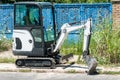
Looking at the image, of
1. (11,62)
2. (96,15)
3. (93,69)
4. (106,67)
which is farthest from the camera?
(96,15)

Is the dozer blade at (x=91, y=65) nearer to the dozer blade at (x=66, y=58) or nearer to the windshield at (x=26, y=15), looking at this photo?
the dozer blade at (x=66, y=58)

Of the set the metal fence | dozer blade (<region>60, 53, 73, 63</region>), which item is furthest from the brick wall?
dozer blade (<region>60, 53, 73, 63</region>)

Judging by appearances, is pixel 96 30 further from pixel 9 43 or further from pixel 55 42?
pixel 9 43

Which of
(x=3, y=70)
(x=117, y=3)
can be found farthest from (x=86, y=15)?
(x=3, y=70)

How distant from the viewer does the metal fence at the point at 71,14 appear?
20609 millimetres

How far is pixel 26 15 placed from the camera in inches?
595

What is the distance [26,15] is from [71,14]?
6413 mm

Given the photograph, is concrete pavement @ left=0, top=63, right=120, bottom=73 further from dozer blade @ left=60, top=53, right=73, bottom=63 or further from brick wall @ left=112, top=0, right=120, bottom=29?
brick wall @ left=112, top=0, right=120, bottom=29

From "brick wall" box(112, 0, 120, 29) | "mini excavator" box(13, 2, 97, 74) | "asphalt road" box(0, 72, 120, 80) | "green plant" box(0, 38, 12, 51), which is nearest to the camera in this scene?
"asphalt road" box(0, 72, 120, 80)

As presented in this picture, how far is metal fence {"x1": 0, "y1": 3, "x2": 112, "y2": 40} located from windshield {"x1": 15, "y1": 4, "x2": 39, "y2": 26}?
535cm

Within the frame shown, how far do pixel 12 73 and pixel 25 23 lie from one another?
1.78 m

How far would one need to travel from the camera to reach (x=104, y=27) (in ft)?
55.7

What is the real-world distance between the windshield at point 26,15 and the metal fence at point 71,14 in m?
5.35

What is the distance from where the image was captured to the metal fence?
67.6 ft
